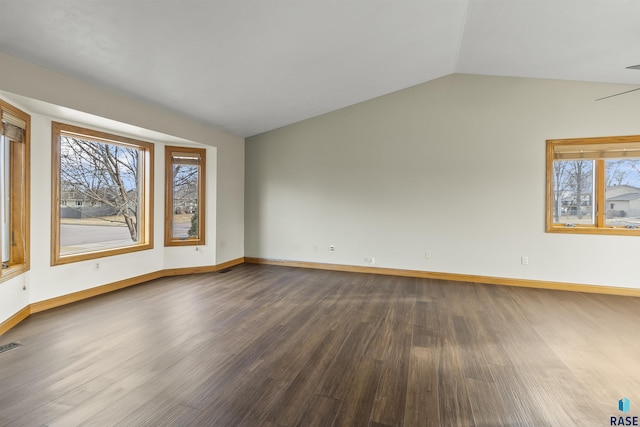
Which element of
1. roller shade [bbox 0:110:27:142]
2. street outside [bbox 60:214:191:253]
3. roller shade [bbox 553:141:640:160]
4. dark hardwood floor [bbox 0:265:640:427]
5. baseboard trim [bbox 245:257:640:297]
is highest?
roller shade [bbox 553:141:640:160]

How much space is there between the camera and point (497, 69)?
4.33m

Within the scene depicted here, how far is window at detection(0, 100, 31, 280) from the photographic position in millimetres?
2922

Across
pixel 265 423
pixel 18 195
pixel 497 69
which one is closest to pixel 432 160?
pixel 497 69

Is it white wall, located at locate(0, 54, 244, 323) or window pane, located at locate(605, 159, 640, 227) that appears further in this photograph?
window pane, located at locate(605, 159, 640, 227)

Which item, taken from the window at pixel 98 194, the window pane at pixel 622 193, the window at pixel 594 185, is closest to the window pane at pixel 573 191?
the window at pixel 594 185

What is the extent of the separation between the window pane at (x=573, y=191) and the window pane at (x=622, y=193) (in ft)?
0.63

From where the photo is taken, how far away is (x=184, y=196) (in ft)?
16.8

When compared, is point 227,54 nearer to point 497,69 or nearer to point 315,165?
point 315,165

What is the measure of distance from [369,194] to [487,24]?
9.43ft

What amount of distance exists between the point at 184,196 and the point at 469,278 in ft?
16.6

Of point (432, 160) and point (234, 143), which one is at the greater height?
point (234, 143)

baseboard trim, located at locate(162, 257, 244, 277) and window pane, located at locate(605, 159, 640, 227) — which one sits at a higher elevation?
window pane, located at locate(605, 159, 640, 227)

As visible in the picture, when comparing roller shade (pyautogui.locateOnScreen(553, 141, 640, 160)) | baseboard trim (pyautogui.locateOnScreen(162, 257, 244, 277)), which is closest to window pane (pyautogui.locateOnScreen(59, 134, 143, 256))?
baseboard trim (pyautogui.locateOnScreen(162, 257, 244, 277))

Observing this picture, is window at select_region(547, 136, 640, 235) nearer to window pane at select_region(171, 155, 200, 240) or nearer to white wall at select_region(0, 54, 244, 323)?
white wall at select_region(0, 54, 244, 323)
